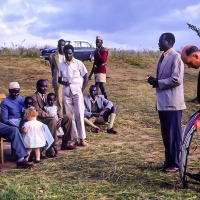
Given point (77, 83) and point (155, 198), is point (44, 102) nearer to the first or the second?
point (77, 83)

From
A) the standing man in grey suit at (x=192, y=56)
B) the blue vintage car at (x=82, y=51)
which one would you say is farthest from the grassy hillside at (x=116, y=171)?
the blue vintage car at (x=82, y=51)

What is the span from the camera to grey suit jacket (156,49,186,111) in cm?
612

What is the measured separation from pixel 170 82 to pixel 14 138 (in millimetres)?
2435

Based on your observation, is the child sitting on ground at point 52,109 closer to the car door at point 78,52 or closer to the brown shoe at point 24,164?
the brown shoe at point 24,164

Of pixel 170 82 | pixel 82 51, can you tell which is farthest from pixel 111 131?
pixel 82 51

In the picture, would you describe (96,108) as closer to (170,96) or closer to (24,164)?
(24,164)

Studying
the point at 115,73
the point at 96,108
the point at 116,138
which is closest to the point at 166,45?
the point at 116,138

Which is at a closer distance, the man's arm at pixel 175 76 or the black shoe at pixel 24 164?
the man's arm at pixel 175 76

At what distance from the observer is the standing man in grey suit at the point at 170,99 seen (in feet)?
20.3

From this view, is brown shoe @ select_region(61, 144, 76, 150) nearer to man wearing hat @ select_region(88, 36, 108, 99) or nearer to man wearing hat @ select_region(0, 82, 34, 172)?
man wearing hat @ select_region(0, 82, 34, 172)

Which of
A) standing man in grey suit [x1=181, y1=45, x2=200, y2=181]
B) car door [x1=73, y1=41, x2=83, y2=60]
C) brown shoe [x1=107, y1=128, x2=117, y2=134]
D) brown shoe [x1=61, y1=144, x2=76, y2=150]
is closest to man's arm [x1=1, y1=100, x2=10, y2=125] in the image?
brown shoe [x1=61, y1=144, x2=76, y2=150]

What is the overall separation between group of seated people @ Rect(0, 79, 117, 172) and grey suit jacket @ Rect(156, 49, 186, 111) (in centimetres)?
206

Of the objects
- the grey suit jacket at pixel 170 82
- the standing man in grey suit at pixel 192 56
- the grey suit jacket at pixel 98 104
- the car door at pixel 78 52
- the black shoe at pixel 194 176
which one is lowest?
the black shoe at pixel 194 176

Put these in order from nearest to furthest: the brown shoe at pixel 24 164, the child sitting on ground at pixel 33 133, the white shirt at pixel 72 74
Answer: the brown shoe at pixel 24 164 → the child sitting on ground at pixel 33 133 → the white shirt at pixel 72 74
